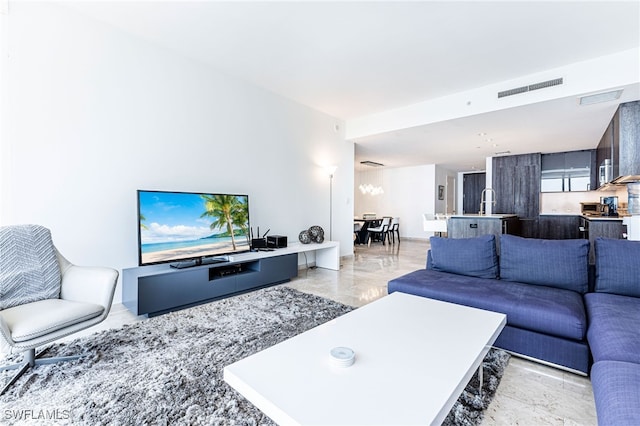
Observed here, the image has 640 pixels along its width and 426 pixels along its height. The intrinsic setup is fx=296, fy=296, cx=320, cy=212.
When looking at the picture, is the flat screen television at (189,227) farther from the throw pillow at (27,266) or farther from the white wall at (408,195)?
the white wall at (408,195)

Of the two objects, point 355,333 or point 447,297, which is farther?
point 447,297

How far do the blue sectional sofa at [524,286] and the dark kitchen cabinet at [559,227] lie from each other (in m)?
5.71

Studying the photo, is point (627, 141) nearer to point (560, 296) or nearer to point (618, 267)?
point (618, 267)

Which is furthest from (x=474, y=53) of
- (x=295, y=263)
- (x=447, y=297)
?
(x=295, y=263)

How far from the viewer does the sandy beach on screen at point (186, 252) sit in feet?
9.98

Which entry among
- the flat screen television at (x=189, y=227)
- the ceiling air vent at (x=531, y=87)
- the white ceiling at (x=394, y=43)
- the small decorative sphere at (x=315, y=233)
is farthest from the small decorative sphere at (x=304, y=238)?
the ceiling air vent at (x=531, y=87)

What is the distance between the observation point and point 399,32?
313 cm

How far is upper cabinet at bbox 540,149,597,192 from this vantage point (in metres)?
7.05

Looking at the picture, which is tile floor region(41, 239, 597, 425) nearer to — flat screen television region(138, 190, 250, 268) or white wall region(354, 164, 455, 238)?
flat screen television region(138, 190, 250, 268)

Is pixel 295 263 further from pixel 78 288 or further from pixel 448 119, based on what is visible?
pixel 448 119

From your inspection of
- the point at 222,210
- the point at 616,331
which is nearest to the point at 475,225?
the point at 616,331

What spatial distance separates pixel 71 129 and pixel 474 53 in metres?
4.46

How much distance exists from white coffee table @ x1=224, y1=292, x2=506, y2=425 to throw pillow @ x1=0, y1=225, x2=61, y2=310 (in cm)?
187

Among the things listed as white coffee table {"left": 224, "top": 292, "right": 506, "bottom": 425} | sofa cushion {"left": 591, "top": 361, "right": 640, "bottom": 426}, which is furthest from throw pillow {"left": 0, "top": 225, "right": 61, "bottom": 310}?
sofa cushion {"left": 591, "top": 361, "right": 640, "bottom": 426}
